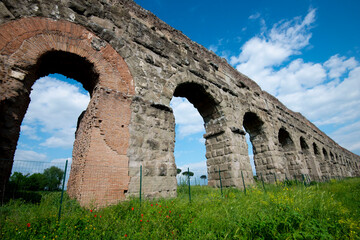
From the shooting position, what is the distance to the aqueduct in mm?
3699

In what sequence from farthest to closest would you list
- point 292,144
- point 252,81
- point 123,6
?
point 292,144 → point 252,81 → point 123,6

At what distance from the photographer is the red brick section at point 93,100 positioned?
3.66m

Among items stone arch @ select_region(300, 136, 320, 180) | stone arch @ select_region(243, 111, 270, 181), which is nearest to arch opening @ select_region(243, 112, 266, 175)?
stone arch @ select_region(243, 111, 270, 181)

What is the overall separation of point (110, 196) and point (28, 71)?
2.92 m

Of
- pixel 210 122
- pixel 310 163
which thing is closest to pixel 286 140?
pixel 310 163

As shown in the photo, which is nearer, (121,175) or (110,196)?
(110,196)

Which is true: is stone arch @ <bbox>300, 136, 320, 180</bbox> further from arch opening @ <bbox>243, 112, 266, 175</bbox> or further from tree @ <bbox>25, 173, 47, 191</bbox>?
tree @ <bbox>25, 173, 47, 191</bbox>

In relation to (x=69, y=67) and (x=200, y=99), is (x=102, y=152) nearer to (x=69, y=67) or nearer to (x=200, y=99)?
(x=69, y=67)

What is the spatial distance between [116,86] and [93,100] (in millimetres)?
656

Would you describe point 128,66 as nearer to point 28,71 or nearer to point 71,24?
point 71,24

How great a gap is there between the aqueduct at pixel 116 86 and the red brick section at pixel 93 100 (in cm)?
2

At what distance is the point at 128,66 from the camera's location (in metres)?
5.22

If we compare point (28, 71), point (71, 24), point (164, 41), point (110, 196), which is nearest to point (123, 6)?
point (164, 41)

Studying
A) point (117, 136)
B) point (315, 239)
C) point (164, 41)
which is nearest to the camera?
point (315, 239)
